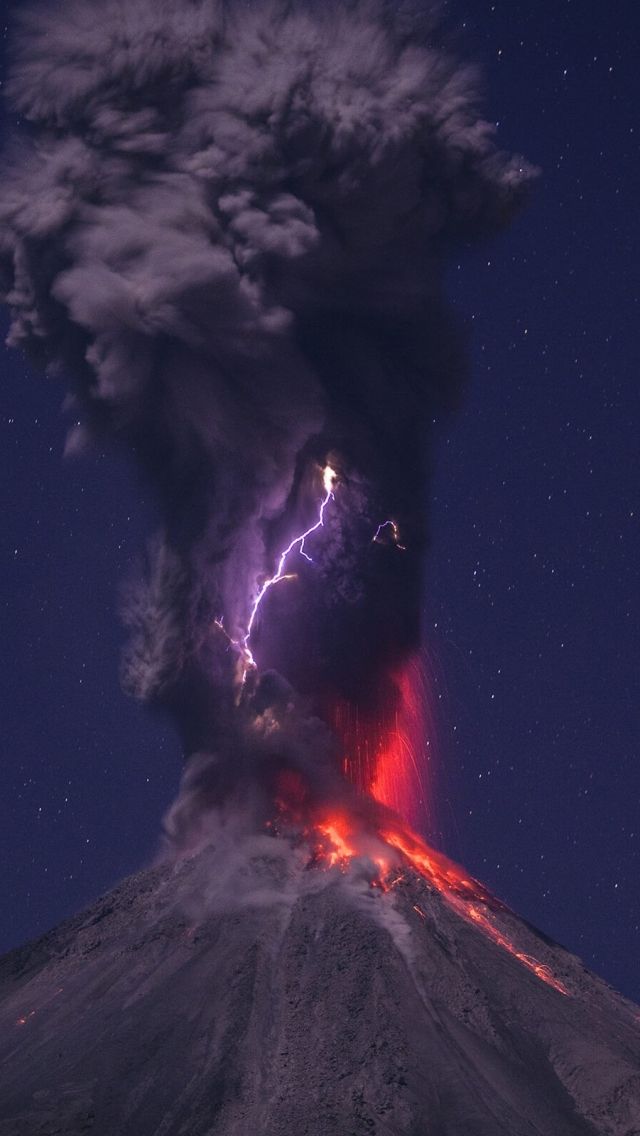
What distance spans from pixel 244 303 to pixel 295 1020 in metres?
16.1

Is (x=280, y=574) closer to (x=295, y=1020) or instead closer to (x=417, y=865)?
(x=417, y=865)

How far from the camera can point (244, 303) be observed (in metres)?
33.3

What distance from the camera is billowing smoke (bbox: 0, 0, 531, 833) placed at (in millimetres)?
33531

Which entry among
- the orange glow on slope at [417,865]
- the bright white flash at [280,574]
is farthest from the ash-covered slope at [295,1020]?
the bright white flash at [280,574]

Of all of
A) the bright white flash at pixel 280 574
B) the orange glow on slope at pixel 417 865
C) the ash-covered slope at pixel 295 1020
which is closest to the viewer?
the ash-covered slope at pixel 295 1020

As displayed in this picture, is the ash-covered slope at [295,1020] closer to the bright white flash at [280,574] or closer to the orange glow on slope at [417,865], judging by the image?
the orange glow on slope at [417,865]

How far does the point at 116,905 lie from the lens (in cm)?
3306

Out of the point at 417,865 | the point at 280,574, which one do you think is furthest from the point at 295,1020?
the point at 280,574

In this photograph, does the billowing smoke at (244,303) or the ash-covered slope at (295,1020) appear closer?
the ash-covered slope at (295,1020)

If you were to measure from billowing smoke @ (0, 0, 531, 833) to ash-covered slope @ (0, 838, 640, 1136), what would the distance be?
10.8ft

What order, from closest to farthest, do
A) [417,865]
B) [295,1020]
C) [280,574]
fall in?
[295,1020] < [417,865] < [280,574]

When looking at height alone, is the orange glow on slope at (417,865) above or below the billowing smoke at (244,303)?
below

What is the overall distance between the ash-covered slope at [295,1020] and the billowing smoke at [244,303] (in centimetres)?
330

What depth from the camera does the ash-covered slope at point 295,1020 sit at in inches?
957
